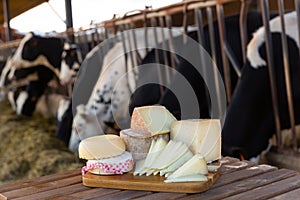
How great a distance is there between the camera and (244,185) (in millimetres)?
697

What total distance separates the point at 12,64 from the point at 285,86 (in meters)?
1.98

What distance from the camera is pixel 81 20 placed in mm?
1112

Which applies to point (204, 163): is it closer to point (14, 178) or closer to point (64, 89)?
point (14, 178)

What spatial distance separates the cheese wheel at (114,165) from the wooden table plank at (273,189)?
0.58 feet

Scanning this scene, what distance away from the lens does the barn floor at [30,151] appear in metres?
1.80

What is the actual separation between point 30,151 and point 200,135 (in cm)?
145

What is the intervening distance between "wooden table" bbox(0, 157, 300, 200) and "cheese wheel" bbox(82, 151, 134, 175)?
0.11ft

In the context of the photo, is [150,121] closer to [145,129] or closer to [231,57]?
[145,129]

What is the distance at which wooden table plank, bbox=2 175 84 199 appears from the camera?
0.73 meters

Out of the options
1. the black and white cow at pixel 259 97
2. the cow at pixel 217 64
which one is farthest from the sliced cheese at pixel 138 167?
the cow at pixel 217 64

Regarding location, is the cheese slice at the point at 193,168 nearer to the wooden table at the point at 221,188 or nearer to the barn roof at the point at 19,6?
the wooden table at the point at 221,188

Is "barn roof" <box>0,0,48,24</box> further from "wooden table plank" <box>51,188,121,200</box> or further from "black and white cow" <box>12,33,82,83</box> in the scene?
"wooden table plank" <box>51,188,121,200</box>

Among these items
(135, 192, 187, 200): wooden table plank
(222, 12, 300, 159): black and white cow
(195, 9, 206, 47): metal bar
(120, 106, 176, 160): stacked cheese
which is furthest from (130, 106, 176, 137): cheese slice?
(195, 9, 206, 47): metal bar

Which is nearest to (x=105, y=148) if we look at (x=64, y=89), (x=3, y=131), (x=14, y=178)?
(x=14, y=178)
